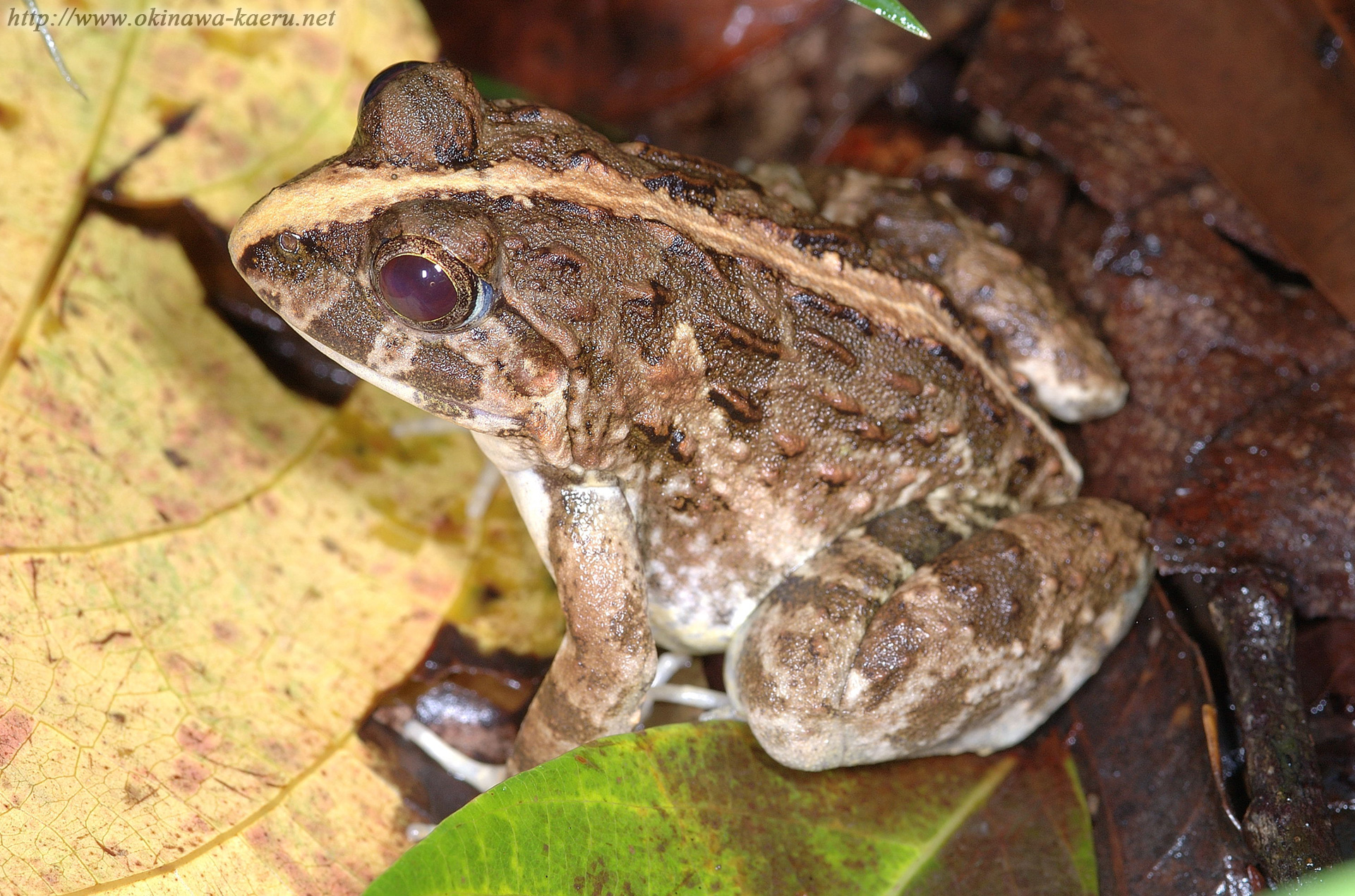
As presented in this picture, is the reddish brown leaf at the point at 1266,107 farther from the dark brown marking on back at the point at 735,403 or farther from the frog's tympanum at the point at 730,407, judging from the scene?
the dark brown marking on back at the point at 735,403

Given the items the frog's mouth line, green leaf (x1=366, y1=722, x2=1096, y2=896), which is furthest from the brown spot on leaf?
the frog's mouth line

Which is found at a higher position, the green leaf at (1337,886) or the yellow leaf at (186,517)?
the green leaf at (1337,886)

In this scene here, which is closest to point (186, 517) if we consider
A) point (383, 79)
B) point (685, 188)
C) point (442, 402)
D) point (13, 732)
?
point (13, 732)

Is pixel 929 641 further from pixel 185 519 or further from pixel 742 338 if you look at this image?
pixel 185 519

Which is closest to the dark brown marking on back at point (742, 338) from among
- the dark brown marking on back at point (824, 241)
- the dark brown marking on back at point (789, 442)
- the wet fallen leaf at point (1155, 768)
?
the dark brown marking on back at point (789, 442)

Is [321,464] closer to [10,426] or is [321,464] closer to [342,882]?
[10,426]

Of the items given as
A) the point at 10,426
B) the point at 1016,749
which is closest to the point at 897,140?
the point at 1016,749
